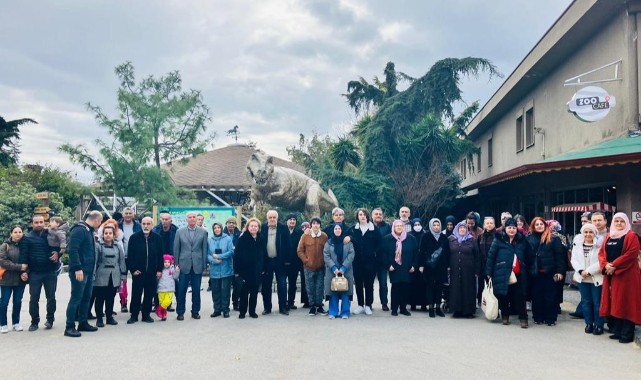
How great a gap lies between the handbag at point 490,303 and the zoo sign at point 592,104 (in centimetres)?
486

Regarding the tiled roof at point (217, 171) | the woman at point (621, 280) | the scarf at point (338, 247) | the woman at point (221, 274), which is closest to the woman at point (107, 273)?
the woman at point (221, 274)

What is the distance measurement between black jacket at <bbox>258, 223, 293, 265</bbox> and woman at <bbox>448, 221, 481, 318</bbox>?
2.88m

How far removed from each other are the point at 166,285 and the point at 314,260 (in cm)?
257

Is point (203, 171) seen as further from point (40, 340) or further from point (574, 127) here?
point (40, 340)

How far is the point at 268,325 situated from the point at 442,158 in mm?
15561

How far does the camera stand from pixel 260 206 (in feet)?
43.0

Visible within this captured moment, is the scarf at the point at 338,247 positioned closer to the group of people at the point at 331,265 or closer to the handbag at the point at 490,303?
the group of people at the point at 331,265

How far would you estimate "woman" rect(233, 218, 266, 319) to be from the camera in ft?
28.6

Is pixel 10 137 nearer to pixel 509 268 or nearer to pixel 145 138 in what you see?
pixel 145 138

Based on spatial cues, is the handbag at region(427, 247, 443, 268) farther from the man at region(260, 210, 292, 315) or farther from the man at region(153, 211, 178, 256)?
the man at region(153, 211, 178, 256)

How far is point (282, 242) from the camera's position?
922 centimetres

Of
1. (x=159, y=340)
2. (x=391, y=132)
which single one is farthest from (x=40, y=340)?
(x=391, y=132)

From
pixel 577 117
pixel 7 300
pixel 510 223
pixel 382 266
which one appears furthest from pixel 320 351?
pixel 577 117

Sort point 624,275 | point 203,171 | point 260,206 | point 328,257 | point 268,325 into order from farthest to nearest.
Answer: point 203,171 < point 260,206 < point 328,257 < point 268,325 < point 624,275
